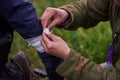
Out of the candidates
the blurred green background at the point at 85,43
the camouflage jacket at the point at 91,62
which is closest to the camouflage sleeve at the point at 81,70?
the camouflage jacket at the point at 91,62

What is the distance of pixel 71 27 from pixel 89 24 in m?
0.13

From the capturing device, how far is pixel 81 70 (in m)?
2.07

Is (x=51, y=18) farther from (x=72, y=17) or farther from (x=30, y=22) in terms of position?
(x=30, y=22)

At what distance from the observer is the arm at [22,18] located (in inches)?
75.1

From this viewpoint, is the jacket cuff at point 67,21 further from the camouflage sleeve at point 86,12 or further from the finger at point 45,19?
the finger at point 45,19

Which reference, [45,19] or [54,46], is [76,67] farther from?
[45,19]

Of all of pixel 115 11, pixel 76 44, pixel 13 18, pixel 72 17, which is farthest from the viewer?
pixel 76 44

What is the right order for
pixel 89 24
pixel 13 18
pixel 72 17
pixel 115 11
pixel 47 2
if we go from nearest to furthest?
pixel 13 18
pixel 115 11
pixel 72 17
pixel 89 24
pixel 47 2

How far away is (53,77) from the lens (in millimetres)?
2342

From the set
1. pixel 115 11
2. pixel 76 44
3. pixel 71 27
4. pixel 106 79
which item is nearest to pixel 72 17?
pixel 71 27

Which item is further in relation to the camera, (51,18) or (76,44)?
(76,44)

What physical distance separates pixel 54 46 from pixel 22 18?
0.20m

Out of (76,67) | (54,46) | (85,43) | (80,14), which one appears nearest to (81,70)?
(76,67)

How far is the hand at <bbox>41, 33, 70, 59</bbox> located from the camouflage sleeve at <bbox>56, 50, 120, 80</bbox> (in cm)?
4
